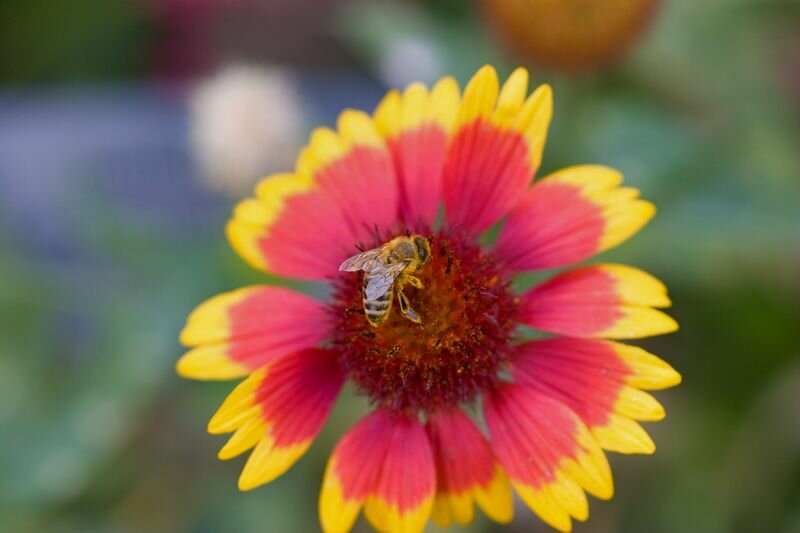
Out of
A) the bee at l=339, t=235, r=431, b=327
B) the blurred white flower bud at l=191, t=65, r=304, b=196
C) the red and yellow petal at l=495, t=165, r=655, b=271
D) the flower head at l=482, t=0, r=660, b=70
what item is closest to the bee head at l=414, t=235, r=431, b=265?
the bee at l=339, t=235, r=431, b=327

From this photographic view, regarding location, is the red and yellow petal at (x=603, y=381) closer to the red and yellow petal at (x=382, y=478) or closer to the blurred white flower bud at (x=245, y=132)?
the red and yellow petal at (x=382, y=478)

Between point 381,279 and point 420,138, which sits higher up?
point 420,138

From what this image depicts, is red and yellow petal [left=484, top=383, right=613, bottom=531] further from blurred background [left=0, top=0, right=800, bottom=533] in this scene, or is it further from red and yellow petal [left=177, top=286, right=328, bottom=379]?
blurred background [left=0, top=0, right=800, bottom=533]

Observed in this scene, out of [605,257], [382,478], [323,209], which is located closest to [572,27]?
[605,257]

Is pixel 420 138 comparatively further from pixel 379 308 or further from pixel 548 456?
pixel 548 456

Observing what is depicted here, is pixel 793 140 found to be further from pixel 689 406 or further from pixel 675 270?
pixel 689 406

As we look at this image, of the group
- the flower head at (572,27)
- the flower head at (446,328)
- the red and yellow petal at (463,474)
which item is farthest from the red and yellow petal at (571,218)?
the flower head at (572,27)
